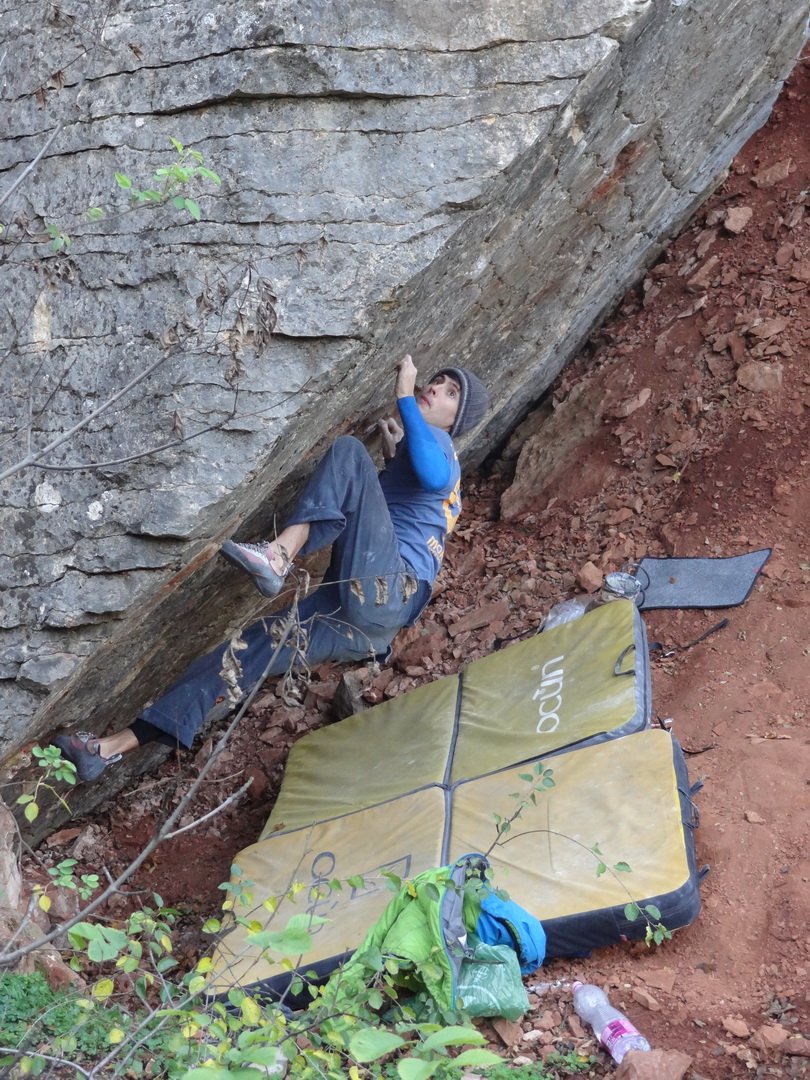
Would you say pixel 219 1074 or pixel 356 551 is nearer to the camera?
pixel 219 1074

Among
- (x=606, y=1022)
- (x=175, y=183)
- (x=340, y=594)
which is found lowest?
(x=606, y=1022)

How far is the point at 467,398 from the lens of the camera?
4.47m

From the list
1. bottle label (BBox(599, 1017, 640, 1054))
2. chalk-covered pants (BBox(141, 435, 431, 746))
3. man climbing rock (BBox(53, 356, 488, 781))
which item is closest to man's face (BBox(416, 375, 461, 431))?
man climbing rock (BBox(53, 356, 488, 781))

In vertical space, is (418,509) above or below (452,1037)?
below

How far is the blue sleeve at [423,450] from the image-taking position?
398 centimetres

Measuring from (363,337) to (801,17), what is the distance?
12.1 feet

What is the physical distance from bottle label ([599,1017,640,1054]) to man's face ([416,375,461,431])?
2588mm

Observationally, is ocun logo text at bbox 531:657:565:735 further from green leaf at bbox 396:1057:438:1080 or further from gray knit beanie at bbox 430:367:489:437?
green leaf at bbox 396:1057:438:1080

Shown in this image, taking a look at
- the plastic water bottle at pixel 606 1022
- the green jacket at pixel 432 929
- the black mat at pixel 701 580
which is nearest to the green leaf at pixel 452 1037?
A: the green jacket at pixel 432 929

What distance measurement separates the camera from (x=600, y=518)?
5.70 m

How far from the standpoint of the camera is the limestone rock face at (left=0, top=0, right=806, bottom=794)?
3389 mm

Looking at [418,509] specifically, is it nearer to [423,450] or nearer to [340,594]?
[423,450]

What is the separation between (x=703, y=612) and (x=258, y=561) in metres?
2.51

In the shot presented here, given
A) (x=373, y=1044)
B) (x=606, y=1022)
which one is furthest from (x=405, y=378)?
(x=373, y=1044)
